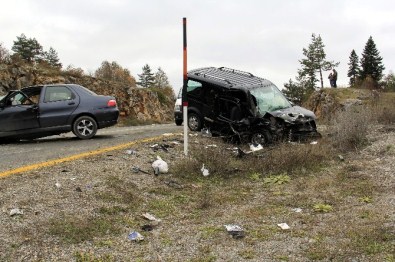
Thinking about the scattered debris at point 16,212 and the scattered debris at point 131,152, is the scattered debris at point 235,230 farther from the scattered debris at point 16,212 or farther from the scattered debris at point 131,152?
the scattered debris at point 131,152

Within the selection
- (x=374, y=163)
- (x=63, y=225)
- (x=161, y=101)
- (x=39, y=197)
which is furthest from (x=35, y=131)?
(x=161, y=101)

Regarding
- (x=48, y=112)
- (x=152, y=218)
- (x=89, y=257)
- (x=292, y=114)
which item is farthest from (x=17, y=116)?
(x=89, y=257)

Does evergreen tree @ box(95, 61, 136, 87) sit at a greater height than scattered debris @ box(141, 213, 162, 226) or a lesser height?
Answer: greater

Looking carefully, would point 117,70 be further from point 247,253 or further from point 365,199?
point 247,253

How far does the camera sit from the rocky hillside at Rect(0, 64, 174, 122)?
2939 centimetres

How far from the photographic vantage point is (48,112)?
1162 centimetres

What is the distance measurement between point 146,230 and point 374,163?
18.3 ft

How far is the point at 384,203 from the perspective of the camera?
6.39 metres

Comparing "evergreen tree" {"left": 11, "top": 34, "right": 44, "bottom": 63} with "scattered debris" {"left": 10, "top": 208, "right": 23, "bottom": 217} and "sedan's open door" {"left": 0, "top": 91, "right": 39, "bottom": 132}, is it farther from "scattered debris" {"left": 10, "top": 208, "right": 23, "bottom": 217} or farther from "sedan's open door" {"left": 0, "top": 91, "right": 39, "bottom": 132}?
"scattered debris" {"left": 10, "top": 208, "right": 23, "bottom": 217}

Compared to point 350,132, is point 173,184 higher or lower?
lower

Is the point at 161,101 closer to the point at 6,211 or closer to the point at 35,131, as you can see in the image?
the point at 35,131

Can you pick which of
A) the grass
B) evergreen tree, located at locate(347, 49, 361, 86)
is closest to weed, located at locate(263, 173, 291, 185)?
the grass

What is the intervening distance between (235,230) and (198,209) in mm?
1191

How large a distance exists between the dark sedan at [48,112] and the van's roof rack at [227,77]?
3.08 m
